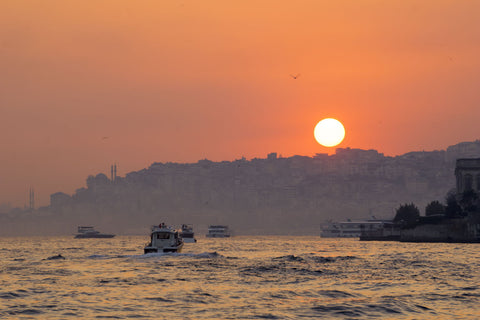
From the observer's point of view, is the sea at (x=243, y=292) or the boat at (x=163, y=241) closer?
the sea at (x=243, y=292)

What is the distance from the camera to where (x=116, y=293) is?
51.9 meters

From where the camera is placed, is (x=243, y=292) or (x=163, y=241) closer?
(x=243, y=292)

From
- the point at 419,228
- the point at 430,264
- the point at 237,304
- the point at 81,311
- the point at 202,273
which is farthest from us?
the point at 419,228

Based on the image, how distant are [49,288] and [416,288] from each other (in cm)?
2664

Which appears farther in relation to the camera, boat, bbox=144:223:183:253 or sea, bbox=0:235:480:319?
boat, bbox=144:223:183:253

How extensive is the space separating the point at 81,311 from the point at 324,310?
44.5ft

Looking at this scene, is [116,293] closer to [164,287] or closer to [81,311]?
[164,287]

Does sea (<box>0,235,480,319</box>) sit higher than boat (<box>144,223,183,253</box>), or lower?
lower

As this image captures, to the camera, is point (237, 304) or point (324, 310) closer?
point (324, 310)

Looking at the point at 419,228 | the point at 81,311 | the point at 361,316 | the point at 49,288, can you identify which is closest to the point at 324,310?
the point at 361,316

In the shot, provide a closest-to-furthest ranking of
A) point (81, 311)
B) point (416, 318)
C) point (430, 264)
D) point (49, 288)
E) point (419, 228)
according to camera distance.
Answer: point (416, 318) → point (81, 311) → point (49, 288) → point (430, 264) → point (419, 228)

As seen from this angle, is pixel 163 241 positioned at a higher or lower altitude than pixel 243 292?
higher

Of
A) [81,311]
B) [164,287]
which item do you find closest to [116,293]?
[164,287]

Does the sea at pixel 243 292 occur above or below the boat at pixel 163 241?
below
